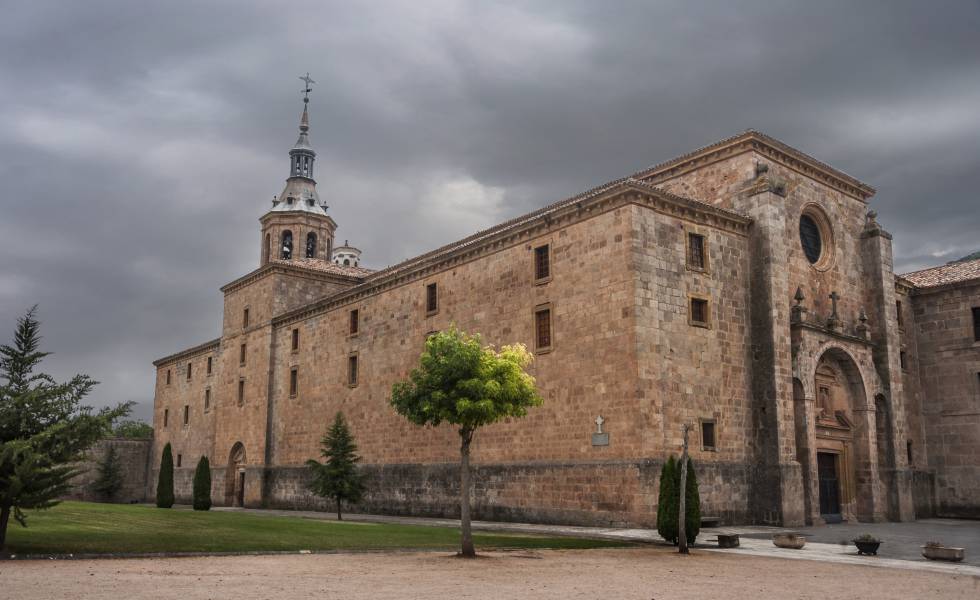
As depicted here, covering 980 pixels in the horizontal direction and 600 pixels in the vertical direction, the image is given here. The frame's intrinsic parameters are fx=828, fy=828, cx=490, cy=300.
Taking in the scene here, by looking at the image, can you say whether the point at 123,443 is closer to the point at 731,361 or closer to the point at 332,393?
the point at 332,393

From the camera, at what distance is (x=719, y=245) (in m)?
27.4

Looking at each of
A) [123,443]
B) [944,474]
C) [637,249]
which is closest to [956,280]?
[944,474]

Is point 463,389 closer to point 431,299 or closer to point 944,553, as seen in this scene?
point 944,553

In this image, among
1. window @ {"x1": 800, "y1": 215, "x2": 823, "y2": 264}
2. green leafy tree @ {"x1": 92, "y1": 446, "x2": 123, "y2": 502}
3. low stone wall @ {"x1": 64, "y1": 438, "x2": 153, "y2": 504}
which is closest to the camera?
window @ {"x1": 800, "y1": 215, "x2": 823, "y2": 264}

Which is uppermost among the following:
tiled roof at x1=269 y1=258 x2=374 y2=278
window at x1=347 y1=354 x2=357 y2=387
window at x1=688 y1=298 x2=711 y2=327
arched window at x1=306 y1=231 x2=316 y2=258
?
arched window at x1=306 y1=231 x2=316 y2=258

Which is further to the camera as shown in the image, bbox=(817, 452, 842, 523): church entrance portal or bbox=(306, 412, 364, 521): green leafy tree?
bbox=(306, 412, 364, 521): green leafy tree

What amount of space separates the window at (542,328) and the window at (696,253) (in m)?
4.92

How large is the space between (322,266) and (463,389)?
31.6m

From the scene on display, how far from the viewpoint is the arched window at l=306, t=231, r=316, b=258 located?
5253 cm

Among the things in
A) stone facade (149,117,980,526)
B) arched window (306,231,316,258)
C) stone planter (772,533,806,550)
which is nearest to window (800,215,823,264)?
stone facade (149,117,980,526)

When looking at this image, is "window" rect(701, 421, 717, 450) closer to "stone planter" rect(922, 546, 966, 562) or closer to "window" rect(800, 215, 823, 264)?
"stone planter" rect(922, 546, 966, 562)

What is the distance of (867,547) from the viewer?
59.6ft

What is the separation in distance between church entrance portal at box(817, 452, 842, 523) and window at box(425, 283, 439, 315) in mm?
15226

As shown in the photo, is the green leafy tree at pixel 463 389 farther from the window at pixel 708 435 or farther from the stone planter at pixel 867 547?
the window at pixel 708 435
